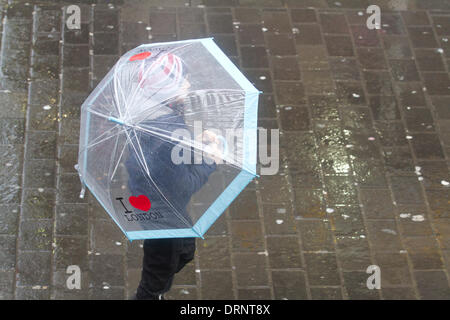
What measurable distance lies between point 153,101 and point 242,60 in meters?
2.67

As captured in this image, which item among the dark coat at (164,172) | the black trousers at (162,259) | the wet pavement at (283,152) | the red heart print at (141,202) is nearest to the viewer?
the dark coat at (164,172)

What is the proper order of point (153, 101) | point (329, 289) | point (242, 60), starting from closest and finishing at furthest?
point (153, 101)
point (329, 289)
point (242, 60)

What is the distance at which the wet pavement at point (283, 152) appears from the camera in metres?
4.91

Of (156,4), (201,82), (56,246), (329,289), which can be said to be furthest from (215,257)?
(156,4)

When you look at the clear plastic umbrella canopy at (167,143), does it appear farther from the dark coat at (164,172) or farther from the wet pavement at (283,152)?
the wet pavement at (283,152)

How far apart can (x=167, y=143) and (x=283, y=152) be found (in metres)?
2.17

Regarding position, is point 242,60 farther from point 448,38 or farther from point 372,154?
point 448,38

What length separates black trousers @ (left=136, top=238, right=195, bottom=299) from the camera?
4105 millimetres

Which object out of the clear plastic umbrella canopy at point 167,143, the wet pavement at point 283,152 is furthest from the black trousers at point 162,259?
the wet pavement at point 283,152

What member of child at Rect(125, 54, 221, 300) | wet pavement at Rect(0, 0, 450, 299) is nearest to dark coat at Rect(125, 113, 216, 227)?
child at Rect(125, 54, 221, 300)

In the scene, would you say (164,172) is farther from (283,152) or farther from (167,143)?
(283,152)

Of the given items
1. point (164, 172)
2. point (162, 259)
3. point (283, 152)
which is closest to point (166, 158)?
point (164, 172)

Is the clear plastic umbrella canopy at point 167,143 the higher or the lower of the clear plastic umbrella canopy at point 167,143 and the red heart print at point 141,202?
the higher

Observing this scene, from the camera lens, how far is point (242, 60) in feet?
20.5
